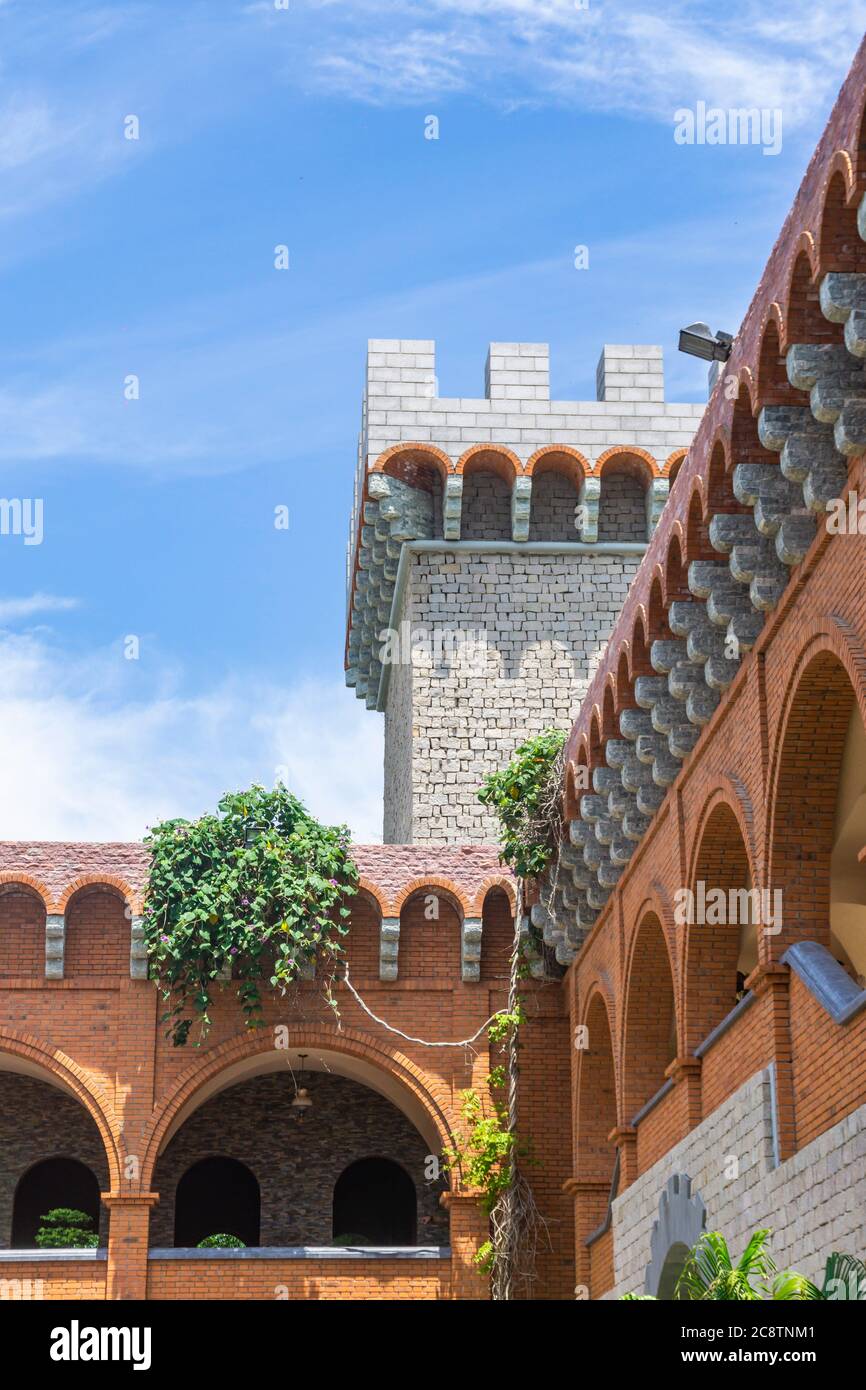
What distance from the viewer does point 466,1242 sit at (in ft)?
63.8

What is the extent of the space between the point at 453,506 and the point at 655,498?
246 centimetres

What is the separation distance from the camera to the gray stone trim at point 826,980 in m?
10.5

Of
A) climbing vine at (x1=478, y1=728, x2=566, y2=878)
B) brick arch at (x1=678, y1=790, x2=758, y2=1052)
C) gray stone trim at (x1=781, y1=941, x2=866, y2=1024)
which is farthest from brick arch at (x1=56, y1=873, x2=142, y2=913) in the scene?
gray stone trim at (x1=781, y1=941, x2=866, y2=1024)

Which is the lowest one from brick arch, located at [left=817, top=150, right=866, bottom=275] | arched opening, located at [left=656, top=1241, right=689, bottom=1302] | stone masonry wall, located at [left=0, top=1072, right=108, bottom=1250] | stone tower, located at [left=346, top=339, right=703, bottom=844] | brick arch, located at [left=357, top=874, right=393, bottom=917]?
arched opening, located at [left=656, top=1241, right=689, bottom=1302]

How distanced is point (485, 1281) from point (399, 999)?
2.88m

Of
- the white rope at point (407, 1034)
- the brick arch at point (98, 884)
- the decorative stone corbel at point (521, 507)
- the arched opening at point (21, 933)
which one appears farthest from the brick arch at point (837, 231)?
the decorative stone corbel at point (521, 507)

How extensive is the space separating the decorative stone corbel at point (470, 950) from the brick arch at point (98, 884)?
3257mm

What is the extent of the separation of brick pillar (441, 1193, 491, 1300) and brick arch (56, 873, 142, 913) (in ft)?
13.9

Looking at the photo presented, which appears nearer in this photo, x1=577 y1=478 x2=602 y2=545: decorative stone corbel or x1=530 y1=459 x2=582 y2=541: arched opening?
x1=577 y1=478 x2=602 y2=545: decorative stone corbel

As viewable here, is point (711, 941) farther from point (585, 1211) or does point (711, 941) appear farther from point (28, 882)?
point (28, 882)

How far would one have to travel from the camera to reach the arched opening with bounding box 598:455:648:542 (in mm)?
24609

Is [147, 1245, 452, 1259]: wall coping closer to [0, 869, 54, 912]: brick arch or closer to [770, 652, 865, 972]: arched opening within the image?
[0, 869, 54, 912]: brick arch
